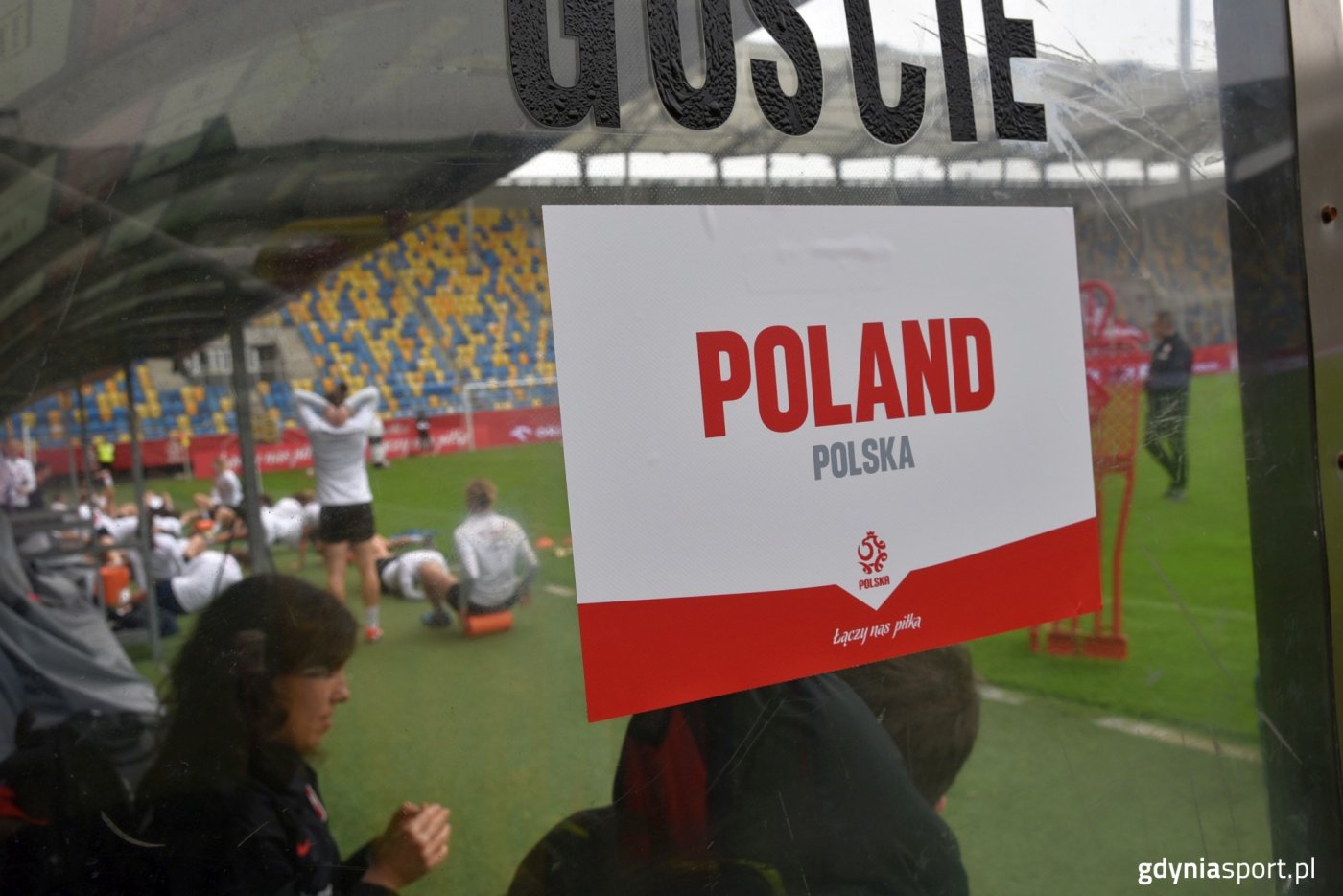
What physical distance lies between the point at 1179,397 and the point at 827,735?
0.69m

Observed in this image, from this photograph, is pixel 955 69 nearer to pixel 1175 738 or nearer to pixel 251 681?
pixel 1175 738

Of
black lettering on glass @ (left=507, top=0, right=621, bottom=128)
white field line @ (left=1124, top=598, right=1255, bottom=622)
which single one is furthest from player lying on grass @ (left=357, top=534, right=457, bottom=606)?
white field line @ (left=1124, top=598, right=1255, bottom=622)

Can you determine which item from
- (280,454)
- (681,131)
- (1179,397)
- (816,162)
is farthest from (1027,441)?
(280,454)

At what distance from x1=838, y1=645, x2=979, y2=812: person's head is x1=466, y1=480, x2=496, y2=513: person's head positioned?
48 cm

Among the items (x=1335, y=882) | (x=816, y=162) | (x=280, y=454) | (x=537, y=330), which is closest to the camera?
(x=280, y=454)

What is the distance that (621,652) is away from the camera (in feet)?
3.92

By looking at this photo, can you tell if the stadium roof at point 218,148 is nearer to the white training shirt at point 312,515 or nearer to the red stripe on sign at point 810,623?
the white training shirt at point 312,515

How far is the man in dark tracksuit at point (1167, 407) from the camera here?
1.55m

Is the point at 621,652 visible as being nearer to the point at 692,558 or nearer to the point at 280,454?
the point at 692,558

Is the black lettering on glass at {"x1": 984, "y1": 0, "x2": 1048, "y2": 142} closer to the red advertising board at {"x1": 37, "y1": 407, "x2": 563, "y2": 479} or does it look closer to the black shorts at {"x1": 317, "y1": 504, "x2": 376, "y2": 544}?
the red advertising board at {"x1": 37, "y1": 407, "x2": 563, "y2": 479}

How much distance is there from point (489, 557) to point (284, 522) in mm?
200

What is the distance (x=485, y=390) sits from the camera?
3.75 feet

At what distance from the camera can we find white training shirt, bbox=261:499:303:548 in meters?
1.04

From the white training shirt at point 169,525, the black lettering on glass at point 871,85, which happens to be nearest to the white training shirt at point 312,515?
the white training shirt at point 169,525
